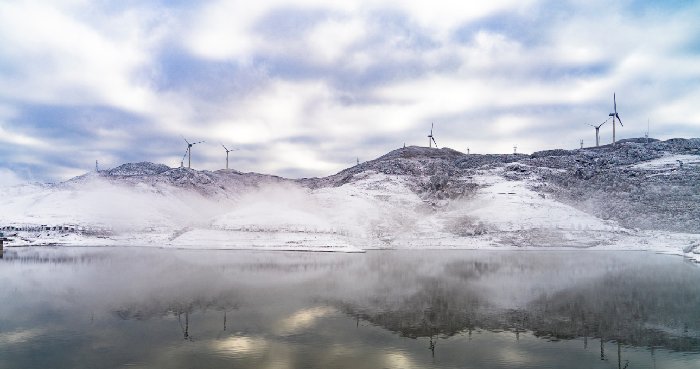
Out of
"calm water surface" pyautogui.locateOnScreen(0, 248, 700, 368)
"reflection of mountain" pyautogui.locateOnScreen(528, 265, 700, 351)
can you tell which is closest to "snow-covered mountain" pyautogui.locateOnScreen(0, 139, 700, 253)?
"calm water surface" pyautogui.locateOnScreen(0, 248, 700, 368)

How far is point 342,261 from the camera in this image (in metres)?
81.9

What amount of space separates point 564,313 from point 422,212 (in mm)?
130171

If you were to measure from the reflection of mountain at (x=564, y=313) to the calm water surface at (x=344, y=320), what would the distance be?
159 mm

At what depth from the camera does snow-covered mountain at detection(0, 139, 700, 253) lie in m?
120

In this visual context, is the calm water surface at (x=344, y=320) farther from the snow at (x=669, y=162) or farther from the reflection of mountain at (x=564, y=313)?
the snow at (x=669, y=162)

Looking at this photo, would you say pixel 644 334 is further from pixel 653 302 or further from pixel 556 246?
pixel 556 246

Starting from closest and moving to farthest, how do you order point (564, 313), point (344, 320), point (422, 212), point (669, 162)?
point (344, 320) < point (564, 313) < point (422, 212) < point (669, 162)

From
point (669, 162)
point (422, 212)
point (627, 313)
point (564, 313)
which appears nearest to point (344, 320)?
point (564, 313)

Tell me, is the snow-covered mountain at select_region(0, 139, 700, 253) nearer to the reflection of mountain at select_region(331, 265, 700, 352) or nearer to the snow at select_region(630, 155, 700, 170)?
the snow at select_region(630, 155, 700, 170)

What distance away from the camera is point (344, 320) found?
113 ft

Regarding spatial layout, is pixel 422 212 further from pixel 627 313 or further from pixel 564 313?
pixel 564 313

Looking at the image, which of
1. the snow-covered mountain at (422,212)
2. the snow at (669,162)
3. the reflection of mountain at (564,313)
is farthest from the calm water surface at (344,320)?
the snow at (669,162)

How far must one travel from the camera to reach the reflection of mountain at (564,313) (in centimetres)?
3141

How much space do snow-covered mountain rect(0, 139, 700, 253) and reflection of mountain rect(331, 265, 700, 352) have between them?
2567 inches
